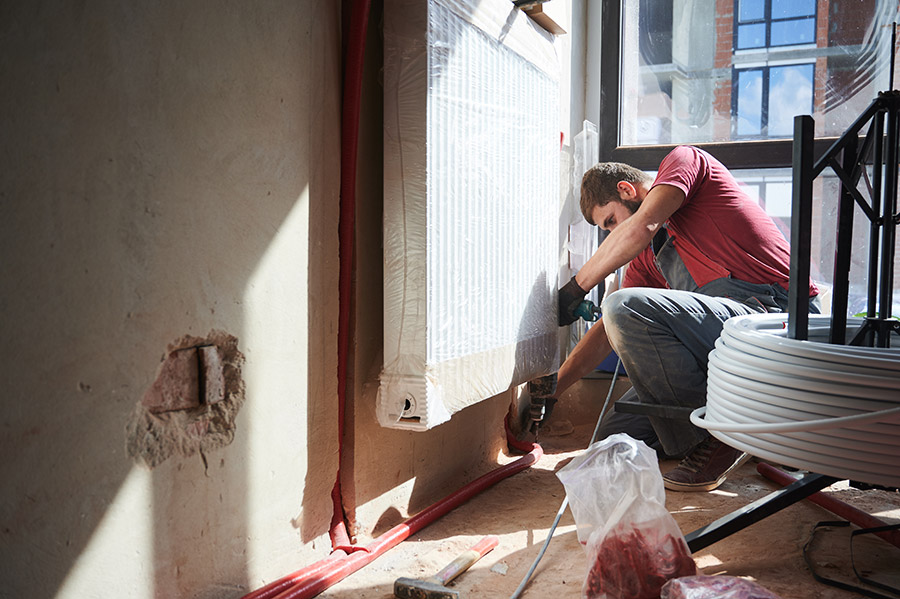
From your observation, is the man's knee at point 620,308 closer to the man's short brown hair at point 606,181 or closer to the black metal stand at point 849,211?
the man's short brown hair at point 606,181

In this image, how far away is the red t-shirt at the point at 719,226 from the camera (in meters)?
2.16

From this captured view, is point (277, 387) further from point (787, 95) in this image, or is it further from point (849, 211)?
point (787, 95)

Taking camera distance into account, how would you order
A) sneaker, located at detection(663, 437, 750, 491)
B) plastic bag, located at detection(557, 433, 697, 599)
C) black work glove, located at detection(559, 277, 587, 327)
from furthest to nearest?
black work glove, located at detection(559, 277, 587, 327) → sneaker, located at detection(663, 437, 750, 491) → plastic bag, located at detection(557, 433, 697, 599)

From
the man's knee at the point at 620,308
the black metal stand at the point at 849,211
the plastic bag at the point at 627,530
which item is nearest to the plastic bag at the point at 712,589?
the plastic bag at the point at 627,530

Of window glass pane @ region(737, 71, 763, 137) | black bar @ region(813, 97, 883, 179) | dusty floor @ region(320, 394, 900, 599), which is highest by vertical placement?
window glass pane @ region(737, 71, 763, 137)

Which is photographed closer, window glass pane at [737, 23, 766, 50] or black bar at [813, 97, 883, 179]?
black bar at [813, 97, 883, 179]

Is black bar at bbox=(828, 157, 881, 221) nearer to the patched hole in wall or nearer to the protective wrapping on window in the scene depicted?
the protective wrapping on window

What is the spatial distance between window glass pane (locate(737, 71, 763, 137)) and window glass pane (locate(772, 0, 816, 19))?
0.24 metres

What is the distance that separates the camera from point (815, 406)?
1173 mm

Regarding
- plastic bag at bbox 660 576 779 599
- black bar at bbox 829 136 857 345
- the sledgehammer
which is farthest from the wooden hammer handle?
black bar at bbox 829 136 857 345

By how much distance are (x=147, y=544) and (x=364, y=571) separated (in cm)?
51

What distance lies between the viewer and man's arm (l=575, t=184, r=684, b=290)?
6.97 feet

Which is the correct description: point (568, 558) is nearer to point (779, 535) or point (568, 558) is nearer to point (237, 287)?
point (779, 535)

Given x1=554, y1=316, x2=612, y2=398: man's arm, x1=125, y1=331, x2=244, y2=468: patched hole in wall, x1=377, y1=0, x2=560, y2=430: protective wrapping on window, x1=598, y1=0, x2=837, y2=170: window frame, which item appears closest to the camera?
x1=125, y1=331, x2=244, y2=468: patched hole in wall
